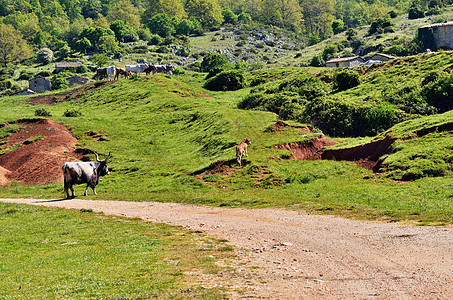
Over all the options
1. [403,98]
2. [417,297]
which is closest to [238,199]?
[417,297]

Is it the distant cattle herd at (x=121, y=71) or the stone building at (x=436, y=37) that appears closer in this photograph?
the distant cattle herd at (x=121, y=71)

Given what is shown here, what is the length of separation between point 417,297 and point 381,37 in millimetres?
145187

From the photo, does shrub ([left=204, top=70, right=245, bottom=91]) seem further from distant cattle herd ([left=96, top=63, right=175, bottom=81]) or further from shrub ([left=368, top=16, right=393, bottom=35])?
shrub ([left=368, top=16, right=393, bottom=35])

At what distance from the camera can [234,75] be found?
8575 centimetres

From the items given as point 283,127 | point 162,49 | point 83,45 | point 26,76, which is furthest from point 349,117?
point 83,45

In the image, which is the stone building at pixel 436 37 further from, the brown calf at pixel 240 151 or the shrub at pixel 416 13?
the brown calf at pixel 240 151

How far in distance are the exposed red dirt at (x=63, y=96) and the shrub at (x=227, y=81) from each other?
61.5ft

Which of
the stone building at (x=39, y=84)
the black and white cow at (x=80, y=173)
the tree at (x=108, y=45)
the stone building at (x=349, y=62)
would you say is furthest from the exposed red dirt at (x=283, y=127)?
the tree at (x=108, y=45)

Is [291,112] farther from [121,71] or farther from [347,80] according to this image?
[121,71]

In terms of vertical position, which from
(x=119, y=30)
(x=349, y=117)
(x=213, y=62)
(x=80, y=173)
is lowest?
(x=80, y=173)

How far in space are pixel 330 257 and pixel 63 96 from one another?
7749 cm

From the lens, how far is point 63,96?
281 feet

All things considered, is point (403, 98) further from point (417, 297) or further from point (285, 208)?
point (417, 297)

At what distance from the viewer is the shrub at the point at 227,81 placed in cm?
8544
